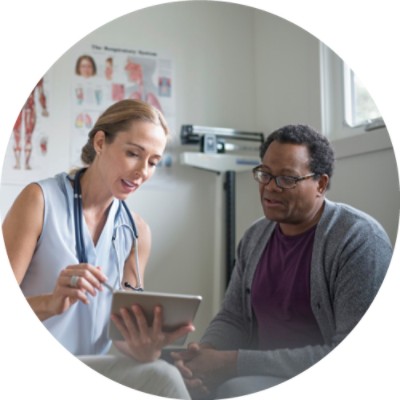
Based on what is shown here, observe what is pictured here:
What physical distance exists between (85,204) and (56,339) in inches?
8.0

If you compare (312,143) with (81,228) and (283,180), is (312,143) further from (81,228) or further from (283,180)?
(81,228)

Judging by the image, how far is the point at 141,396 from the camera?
857 millimetres

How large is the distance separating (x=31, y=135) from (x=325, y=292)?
508mm

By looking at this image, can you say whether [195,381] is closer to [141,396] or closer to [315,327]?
[141,396]

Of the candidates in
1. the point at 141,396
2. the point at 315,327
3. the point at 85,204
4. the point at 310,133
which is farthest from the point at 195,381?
the point at 310,133

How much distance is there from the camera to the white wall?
0.89m

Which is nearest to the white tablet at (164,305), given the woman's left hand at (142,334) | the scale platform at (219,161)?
the woman's left hand at (142,334)

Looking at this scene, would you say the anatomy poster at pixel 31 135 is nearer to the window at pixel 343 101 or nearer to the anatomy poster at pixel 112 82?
the anatomy poster at pixel 112 82

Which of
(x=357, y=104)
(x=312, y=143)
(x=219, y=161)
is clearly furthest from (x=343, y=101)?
(x=219, y=161)

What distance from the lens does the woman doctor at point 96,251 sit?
821mm

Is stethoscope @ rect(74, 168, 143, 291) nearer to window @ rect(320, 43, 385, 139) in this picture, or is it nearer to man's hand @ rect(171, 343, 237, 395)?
man's hand @ rect(171, 343, 237, 395)

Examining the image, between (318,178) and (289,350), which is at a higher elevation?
(318,178)

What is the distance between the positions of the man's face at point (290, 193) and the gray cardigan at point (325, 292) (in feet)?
0.07

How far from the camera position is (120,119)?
0.85 m
